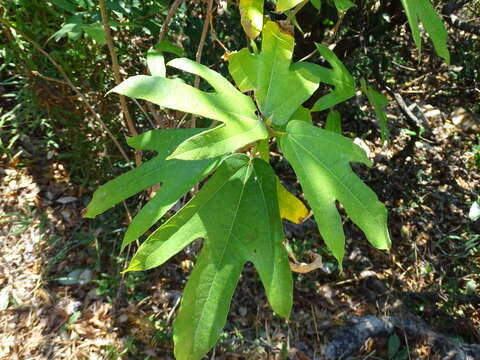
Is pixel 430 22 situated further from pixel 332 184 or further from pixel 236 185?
pixel 236 185

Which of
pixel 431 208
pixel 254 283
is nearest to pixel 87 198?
pixel 254 283

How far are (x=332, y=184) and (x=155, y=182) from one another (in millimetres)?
380

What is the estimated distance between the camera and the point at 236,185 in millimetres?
984

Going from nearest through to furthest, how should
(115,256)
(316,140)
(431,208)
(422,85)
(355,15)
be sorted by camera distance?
(316,140) → (355,15) → (115,256) → (431,208) → (422,85)

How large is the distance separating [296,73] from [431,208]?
6.67ft

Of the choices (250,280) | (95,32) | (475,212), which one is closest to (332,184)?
(95,32)

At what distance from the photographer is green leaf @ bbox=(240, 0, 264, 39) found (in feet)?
3.65

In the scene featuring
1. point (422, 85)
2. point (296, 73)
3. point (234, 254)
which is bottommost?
point (422, 85)

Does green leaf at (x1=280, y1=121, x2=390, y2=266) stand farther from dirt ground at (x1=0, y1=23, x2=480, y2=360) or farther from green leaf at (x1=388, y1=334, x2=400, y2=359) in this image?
green leaf at (x1=388, y1=334, x2=400, y2=359)

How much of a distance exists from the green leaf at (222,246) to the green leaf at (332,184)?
0.42 feet

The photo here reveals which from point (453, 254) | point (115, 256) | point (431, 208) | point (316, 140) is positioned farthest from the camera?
point (431, 208)

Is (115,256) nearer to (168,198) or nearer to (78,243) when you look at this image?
(78,243)

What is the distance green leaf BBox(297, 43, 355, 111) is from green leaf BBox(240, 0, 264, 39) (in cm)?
16

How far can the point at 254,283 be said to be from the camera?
2338 mm
